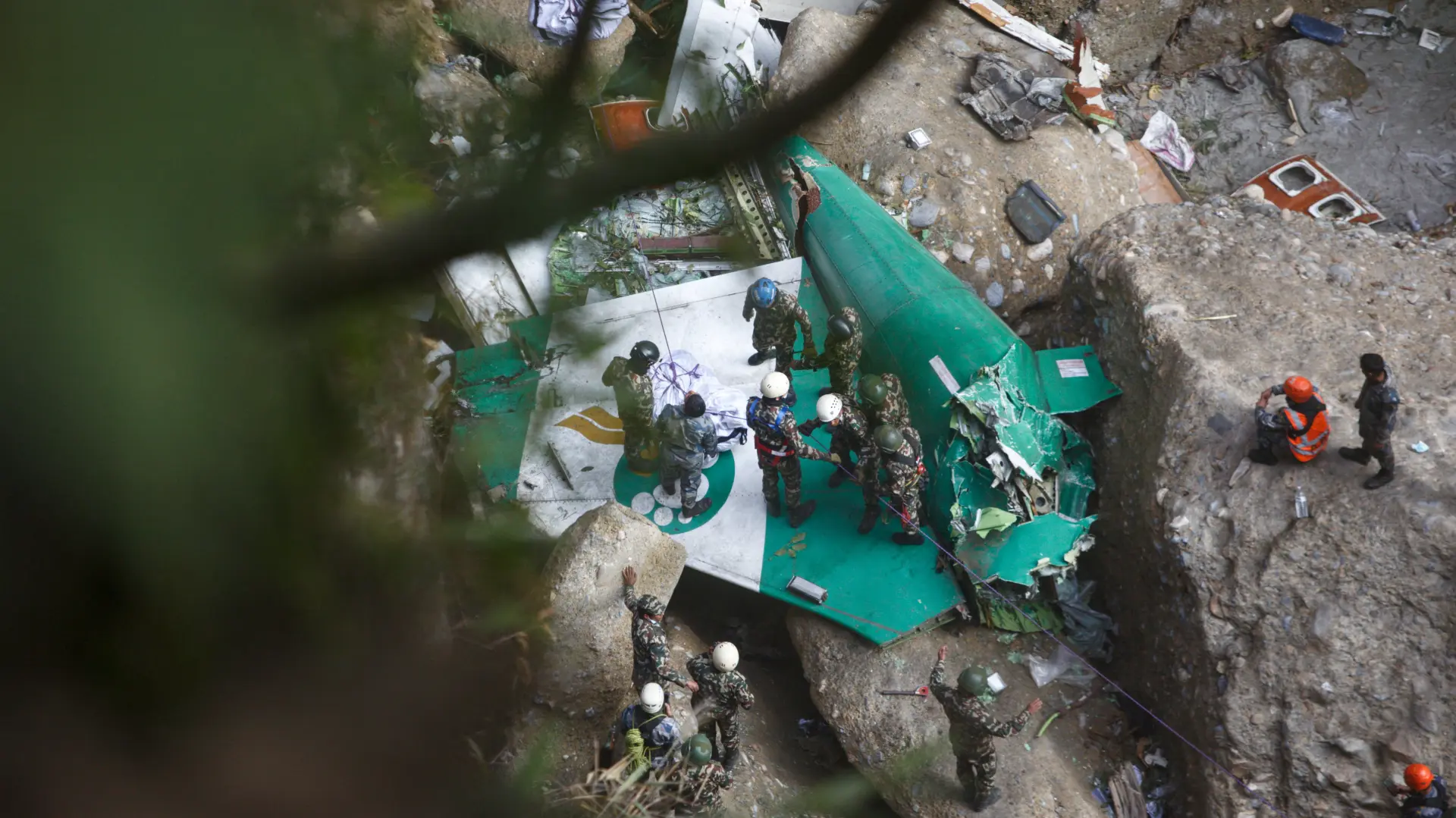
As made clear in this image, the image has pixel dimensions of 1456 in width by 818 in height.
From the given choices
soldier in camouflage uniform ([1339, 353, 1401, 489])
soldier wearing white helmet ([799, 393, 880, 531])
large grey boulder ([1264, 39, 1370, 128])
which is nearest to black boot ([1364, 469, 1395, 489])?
soldier in camouflage uniform ([1339, 353, 1401, 489])

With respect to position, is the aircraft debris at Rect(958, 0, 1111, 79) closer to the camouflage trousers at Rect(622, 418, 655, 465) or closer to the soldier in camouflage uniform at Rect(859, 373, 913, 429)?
the soldier in camouflage uniform at Rect(859, 373, 913, 429)

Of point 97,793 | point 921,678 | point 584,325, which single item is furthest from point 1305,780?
point 97,793

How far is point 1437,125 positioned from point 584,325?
11964 mm

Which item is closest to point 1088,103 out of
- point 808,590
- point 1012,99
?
point 1012,99

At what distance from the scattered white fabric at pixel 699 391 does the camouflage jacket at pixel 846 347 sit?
31.0 inches

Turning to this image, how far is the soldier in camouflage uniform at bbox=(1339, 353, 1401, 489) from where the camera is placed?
5.82 m

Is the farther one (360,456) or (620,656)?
(620,656)

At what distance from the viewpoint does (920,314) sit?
808 centimetres

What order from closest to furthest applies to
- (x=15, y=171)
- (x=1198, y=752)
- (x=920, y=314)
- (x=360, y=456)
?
(x=15, y=171)
(x=360, y=456)
(x=1198, y=752)
(x=920, y=314)

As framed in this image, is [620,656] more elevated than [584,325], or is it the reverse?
[584,325]

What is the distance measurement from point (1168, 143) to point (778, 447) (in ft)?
21.0

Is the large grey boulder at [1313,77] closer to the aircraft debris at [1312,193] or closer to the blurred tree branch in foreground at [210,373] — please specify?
the aircraft debris at [1312,193]

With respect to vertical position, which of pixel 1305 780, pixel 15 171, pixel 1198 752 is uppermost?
pixel 15 171

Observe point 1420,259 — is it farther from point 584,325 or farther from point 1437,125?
point 584,325
